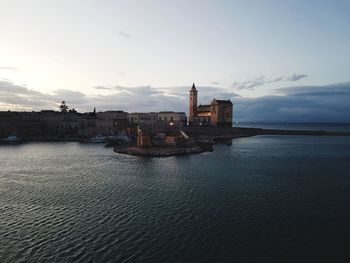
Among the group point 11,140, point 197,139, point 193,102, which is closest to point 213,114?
point 193,102

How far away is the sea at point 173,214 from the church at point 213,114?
80856 millimetres

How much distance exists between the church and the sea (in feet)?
265

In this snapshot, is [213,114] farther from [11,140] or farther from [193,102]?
[11,140]

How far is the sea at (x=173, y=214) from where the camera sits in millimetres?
17359

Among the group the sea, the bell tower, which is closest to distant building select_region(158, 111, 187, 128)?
the bell tower

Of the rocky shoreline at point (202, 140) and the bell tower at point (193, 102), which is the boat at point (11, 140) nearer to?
the rocky shoreline at point (202, 140)

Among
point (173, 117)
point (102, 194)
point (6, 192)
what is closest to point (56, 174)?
point (6, 192)

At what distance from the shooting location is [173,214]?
2356cm

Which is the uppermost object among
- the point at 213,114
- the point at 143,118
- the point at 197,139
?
the point at 213,114

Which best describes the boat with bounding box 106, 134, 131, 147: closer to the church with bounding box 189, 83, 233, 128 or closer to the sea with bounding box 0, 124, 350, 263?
the sea with bounding box 0, 124, 350, 263

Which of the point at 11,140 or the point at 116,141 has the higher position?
the point at 116,141

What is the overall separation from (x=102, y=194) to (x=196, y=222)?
1124 cm

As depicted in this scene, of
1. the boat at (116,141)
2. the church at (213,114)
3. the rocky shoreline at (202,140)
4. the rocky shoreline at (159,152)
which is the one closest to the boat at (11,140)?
the boat at (116,141)

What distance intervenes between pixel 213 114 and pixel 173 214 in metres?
104
